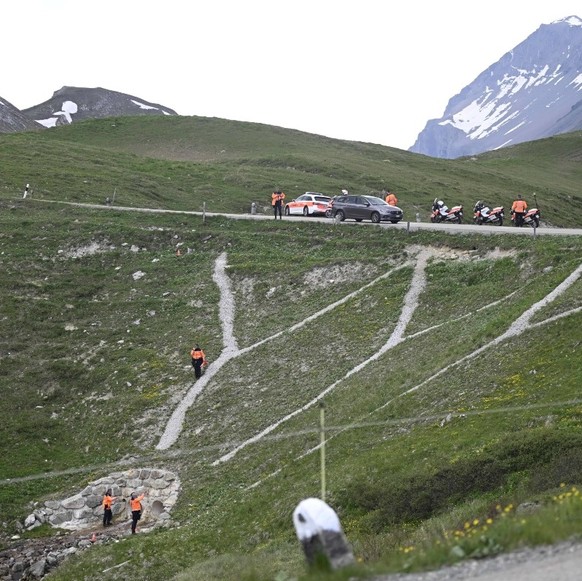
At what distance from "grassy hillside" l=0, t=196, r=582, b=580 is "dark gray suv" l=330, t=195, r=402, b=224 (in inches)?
88.8

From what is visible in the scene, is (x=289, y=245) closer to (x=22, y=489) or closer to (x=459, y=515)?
(x=22, y=489)

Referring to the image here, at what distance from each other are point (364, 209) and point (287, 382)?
26.5 m

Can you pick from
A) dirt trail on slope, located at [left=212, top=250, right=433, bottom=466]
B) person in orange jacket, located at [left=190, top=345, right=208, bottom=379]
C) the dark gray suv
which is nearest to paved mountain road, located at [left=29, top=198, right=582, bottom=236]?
the dark gray suv

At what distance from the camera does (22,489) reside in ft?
124

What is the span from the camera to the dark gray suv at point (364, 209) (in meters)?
65.4

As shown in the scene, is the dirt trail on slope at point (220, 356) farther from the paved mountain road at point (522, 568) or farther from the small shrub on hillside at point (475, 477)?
the paved mountain road at point (522, 568)

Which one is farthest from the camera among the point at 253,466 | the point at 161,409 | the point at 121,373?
the point at 121,373

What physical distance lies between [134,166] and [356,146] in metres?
49.8

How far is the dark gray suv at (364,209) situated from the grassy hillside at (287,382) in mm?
2256

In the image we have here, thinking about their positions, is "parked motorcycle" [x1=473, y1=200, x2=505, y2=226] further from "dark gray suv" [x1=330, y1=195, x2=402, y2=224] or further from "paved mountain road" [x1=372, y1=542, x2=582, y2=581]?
"paved mountain road" [x1=372, y1=542, x2=582, y2=581]

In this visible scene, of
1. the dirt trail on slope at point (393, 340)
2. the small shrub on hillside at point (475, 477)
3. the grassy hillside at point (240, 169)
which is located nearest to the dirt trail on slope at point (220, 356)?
the dirt trail on slope at point (393, 340)

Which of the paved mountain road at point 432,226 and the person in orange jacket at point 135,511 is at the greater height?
the paved mountain road at point 432,226

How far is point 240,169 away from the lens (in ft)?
348

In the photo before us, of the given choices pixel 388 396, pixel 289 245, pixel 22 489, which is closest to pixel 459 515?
pixel 388 396
